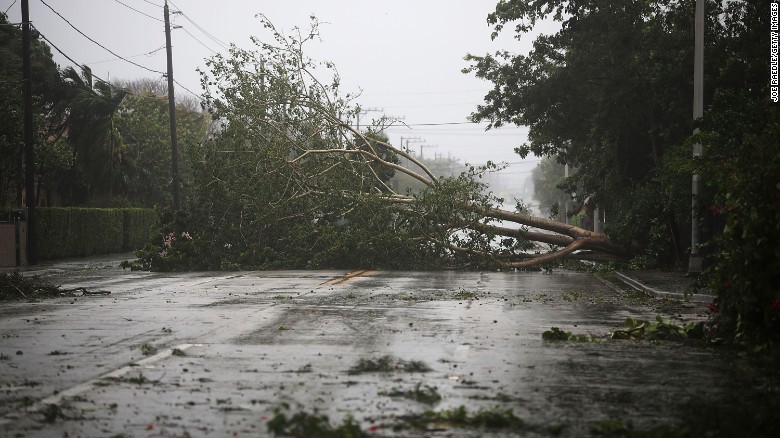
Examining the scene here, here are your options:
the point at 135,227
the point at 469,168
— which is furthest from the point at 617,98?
the point at 135,227

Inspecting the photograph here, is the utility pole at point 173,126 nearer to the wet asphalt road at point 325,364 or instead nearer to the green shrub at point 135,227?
the green shrub at point 135,227

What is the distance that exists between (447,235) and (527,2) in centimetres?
1025

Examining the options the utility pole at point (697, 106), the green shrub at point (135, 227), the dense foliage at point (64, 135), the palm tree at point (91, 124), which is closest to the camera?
the utility pole at point (697, 106)

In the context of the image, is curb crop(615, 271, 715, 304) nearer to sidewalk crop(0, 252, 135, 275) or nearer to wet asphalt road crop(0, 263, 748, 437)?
wet asphalt road crop(0, 263, 748, 437)

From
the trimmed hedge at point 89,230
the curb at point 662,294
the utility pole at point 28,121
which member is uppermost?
the utility pole at point 28,121

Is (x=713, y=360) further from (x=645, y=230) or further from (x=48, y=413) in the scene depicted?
(x=645, y=230)

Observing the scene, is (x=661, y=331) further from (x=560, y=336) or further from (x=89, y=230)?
(x=89, y=230)

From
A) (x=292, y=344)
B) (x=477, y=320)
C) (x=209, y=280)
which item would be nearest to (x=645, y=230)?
(x=209, y=280)

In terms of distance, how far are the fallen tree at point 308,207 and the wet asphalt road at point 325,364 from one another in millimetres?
9925

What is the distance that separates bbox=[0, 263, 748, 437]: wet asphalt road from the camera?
23.0 ft

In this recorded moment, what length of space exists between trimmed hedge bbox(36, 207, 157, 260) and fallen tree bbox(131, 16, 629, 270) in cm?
636

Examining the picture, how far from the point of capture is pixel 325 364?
372 inches

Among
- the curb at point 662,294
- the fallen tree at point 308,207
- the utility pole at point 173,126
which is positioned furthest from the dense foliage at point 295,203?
the utility pole at point 173,126

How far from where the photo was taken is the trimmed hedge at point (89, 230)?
34.2m
